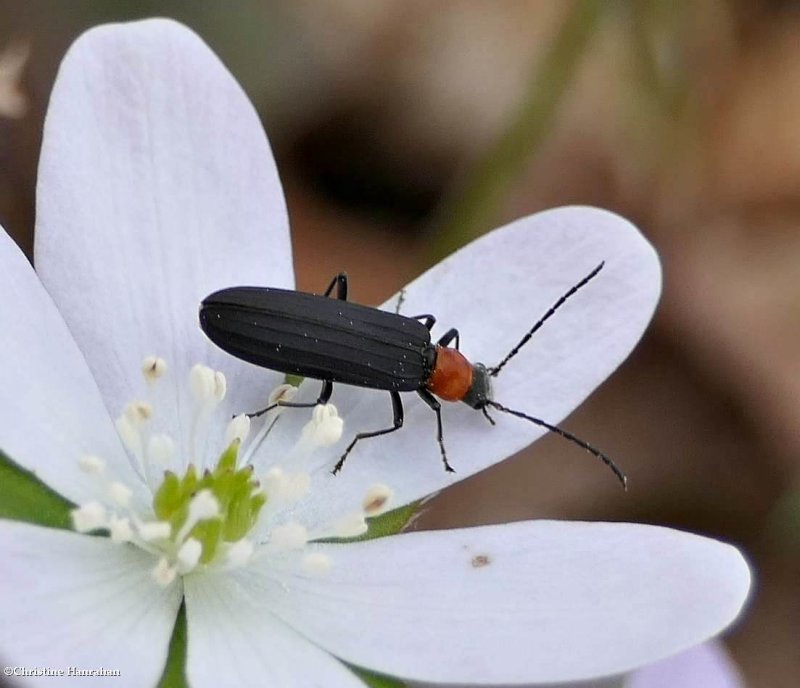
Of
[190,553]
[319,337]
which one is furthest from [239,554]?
[319,337]

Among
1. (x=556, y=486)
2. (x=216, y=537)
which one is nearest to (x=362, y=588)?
(x=216, y=537)

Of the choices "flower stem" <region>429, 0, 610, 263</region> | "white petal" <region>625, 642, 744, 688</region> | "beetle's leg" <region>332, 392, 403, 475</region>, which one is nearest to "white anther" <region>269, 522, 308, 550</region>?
"beetle's leg" <region>332, 392, 403, 475</region>

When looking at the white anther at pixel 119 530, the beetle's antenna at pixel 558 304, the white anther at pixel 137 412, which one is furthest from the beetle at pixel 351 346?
the white anther at pixel 119 530

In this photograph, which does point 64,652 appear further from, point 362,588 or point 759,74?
point 759,74

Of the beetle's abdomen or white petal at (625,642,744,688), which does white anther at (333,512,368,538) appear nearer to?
the beetle's abdomen

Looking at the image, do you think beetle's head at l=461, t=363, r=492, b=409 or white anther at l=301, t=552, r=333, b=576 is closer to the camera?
white anther at l=301, t=552, r=333, b=576

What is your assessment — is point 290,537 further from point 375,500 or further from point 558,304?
point 558,304
